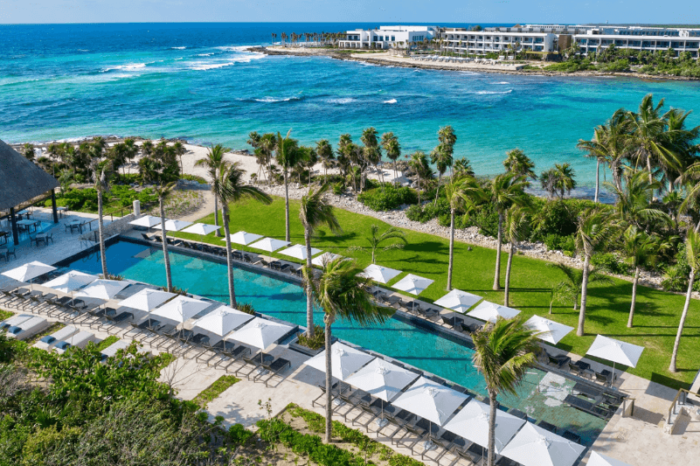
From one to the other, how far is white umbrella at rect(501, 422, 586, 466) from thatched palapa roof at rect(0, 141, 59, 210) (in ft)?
103

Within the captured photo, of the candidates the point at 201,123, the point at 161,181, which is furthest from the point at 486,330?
the point at 201,123

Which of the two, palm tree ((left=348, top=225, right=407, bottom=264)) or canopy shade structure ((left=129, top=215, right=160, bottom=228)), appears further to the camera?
canopy shade structure ((left=129, top=215, right=160, bottom=228))

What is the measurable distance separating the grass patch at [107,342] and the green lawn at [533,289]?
11.8 meters

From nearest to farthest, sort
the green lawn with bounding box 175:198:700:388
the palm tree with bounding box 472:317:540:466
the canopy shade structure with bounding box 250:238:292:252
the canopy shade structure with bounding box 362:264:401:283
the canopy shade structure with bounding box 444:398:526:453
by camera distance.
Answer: the palm tree with bounding box 472:317:540:466, the canopy shade structure with bounding box 444:398:526:453, the green lawn with bounding box 175:198:700:388, the canopy shade structure with bounding box 362:264:401:283, the canopy shade structure with bounding box 250:238:292:252

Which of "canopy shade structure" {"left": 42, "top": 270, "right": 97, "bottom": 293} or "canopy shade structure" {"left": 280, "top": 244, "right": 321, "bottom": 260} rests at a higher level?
"canopy shade structure" {"left": 280, "top": 244, "right": 321, "bottom": 260}

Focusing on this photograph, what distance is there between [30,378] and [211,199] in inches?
1006

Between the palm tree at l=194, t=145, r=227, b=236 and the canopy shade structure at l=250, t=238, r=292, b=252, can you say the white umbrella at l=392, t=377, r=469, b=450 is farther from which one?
the canopy shade structure at l=250, t=238, r=292, b=252

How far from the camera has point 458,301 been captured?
25500 millimetres

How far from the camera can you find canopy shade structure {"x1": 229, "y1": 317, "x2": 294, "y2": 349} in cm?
2224

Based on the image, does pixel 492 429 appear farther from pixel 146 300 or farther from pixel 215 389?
pixel 146 300

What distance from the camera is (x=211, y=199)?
45281 millimetres

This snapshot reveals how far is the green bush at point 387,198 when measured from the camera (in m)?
42.1

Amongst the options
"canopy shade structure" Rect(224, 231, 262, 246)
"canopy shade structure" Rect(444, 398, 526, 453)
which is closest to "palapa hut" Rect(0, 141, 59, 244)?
"canopy shade structure" Rect(224, 231, 262, 246)

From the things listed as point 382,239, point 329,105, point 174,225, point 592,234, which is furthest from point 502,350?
point 329,105
